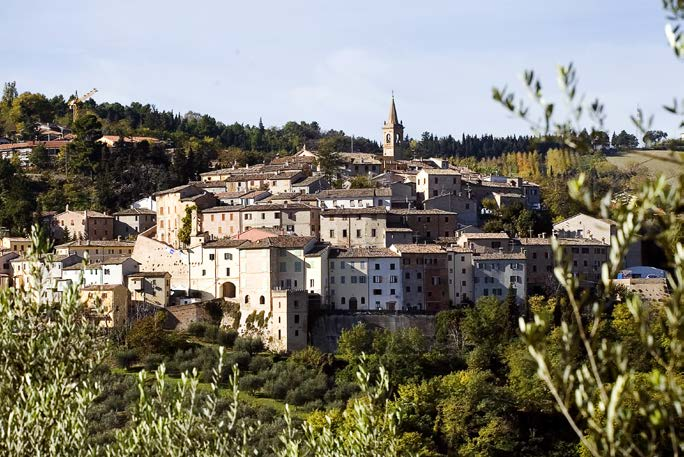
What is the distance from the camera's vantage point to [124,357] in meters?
48.3

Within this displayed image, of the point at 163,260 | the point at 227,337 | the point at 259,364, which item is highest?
the point at 163,260

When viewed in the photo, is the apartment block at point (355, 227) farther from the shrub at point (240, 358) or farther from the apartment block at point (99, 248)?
the apartment block at point (99, 248)

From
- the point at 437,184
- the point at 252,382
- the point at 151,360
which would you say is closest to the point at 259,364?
the point at 252,382

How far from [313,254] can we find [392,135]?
37.3 metres

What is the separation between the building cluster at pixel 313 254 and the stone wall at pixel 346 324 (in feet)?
2.03

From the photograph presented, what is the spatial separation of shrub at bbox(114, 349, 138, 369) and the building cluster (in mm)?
2185

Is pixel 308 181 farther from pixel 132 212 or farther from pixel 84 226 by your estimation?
pixel 84 226

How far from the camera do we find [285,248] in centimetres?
5084

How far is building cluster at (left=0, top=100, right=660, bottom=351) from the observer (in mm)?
50656

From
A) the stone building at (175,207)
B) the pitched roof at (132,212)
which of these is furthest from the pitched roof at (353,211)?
the pitched roof at (132,212)

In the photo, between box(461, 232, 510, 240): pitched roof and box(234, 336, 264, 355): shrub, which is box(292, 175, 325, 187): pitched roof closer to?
box(461, 232, 510, 240): pitched roof

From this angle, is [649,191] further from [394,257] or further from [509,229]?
[509,229]

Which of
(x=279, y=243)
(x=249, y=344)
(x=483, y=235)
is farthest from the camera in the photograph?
(x=483, y=235)

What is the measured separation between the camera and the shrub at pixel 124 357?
48.2m
